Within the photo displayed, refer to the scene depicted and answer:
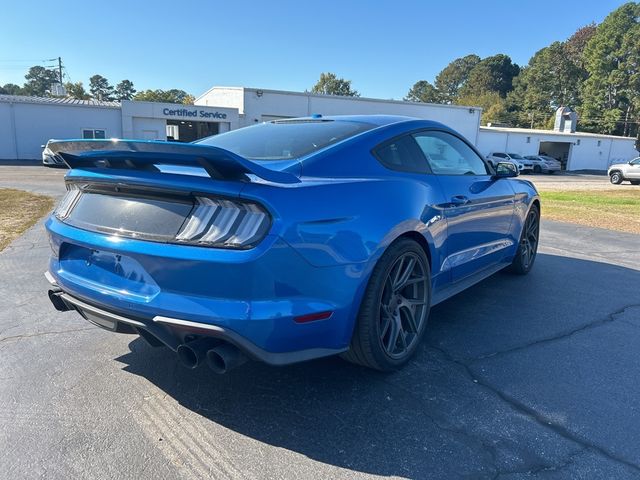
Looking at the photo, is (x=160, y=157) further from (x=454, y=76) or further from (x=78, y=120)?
(x=454, y=76)

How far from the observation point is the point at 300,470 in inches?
82.8

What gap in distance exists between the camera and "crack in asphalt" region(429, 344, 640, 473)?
2.23 m

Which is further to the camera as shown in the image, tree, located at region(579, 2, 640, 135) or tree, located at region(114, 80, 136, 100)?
tree, located at region(114, 80, 136, 100)

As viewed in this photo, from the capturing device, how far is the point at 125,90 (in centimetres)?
12269

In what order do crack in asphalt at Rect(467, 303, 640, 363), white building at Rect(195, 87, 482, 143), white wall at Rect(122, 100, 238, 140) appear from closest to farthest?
crack in asphalt at Rect(467, 303, 640, 363) < white wall at Rect(122, 100, 238, 140) < white building at Rect(195, 87, 482, 143)

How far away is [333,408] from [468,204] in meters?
1.97

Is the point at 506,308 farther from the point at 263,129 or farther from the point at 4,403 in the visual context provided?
the point at 4,403

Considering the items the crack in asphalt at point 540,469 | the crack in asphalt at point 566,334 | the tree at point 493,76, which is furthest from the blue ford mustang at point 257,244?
the tree at point 493,76

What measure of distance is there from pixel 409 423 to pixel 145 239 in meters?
1.64

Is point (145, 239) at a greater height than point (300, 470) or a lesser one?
greater

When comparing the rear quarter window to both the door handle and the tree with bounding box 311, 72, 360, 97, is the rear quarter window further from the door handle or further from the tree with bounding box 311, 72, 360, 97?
the tree with bounding box 311, 72, 360, 97

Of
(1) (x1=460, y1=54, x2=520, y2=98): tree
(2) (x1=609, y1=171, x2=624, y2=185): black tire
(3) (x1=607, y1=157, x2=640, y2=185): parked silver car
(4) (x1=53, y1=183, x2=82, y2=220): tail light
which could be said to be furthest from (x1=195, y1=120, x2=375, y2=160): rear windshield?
(1) (x1=460, y1=54, x2=520, y2=98): tree

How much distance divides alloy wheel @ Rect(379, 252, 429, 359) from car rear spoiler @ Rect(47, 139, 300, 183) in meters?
0.96

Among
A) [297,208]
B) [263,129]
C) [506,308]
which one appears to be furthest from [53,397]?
[506,308]
